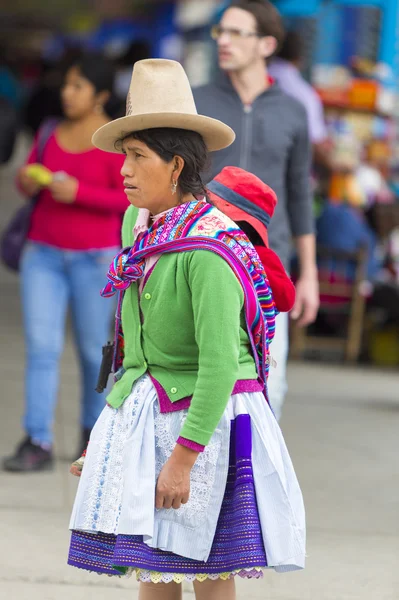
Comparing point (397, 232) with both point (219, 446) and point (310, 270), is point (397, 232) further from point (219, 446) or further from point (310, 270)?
point (219, 446)

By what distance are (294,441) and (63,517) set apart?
2.11 metres

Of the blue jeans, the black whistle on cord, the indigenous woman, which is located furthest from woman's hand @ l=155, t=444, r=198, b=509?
the blue jeans

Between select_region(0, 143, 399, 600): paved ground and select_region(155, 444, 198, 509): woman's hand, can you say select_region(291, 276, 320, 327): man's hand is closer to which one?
select_region(0, 143, 399, 600): paved ground

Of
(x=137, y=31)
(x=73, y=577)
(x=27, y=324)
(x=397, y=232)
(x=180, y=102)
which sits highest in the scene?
(x=137, y=31)

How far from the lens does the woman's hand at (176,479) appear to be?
103 inches

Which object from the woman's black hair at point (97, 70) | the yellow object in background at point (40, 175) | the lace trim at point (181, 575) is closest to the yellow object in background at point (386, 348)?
the woman's black hair at point (97, 70)

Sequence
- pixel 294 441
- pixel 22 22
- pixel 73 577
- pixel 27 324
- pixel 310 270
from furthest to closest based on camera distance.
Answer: pixel 22 22 → pixel 294 441 → pixel 27 324 → pixel 310 270 → pixel 73 577

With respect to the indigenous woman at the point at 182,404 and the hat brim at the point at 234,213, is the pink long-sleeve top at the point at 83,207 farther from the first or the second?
the indigenous woman at the point at 182,404

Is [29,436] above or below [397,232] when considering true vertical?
below

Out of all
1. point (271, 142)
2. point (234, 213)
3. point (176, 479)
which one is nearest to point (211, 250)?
point (234, 213)

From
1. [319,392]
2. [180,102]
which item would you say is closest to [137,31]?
[319,392]

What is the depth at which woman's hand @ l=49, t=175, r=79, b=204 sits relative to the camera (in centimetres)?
514

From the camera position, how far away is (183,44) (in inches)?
568

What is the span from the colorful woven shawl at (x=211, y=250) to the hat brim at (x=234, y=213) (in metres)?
0.25
